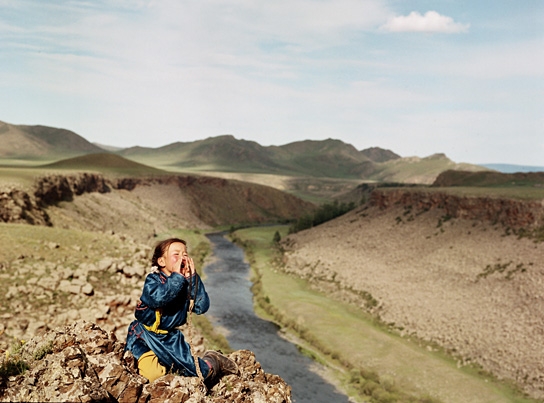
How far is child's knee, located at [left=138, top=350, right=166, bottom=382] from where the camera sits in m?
8.27

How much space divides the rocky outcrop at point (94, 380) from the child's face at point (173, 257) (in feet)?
5.57

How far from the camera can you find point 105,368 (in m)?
7.61

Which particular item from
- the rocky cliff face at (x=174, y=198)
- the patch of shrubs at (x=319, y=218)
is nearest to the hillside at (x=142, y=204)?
the rocky cliff face at (x=174, y=198)

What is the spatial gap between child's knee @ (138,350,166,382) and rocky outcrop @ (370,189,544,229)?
54863mm

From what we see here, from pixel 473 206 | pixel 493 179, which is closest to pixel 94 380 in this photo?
pixel 473 206

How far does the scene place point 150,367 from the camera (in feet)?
27.3

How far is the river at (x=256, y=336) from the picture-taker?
33.8 metres

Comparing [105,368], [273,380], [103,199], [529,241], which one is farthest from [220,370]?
[103,199]

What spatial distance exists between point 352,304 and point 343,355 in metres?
15.9

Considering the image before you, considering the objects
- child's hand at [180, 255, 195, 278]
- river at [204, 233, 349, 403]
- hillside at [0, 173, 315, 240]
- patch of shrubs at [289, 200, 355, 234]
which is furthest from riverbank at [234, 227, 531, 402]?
patch of shrubs at [289, 200, 355, 234]

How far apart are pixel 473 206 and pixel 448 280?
1541 centimetres

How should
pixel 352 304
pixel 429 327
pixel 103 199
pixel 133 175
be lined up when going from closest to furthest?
pixel 429 327 < pixel 352 304 < pixel 103 199 < pixel 133 175

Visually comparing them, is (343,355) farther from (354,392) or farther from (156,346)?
(156,346)

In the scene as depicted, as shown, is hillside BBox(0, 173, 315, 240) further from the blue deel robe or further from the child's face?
the child's face
